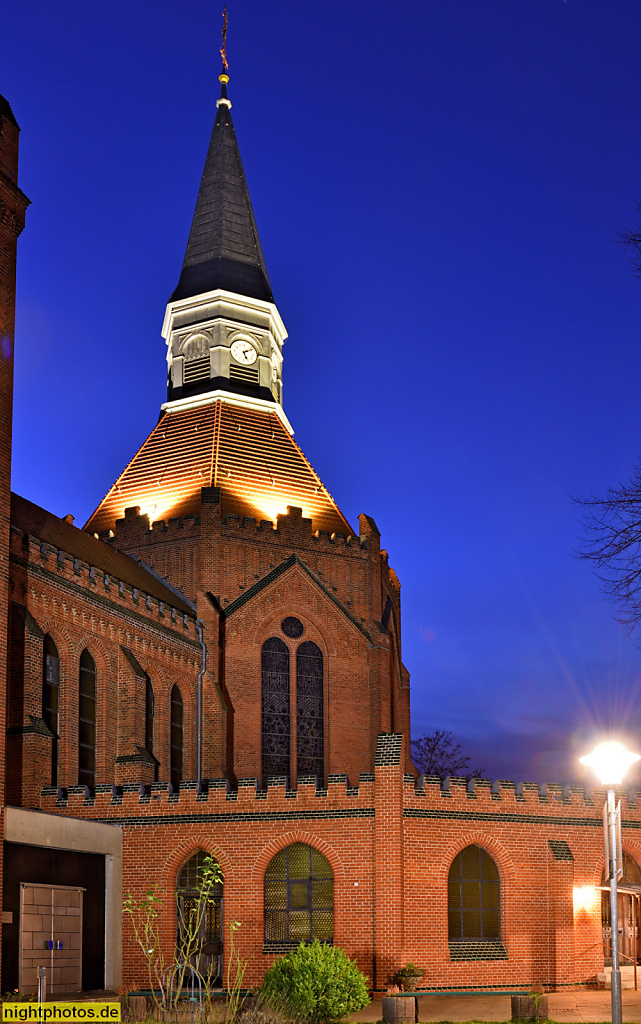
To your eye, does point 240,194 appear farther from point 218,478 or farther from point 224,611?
point 224,611

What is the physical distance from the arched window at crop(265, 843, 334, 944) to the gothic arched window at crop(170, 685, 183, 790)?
11.3 m

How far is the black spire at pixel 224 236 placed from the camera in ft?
180

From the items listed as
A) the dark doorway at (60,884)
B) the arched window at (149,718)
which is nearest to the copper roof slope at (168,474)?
the arched window at (149,718)

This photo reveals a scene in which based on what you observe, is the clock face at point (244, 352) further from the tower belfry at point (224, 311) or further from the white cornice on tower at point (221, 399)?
the white cornice on tower at point (221, 399)

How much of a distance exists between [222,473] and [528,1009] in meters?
27.6

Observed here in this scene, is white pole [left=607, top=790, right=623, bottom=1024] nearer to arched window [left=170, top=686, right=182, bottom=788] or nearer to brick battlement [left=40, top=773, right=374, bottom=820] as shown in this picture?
brick battlement [left=40, top=773, right=374, bottom=820]

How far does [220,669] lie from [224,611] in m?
2.01

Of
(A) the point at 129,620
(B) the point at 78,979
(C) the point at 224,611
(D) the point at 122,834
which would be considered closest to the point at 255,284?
(C) the point at 224,611

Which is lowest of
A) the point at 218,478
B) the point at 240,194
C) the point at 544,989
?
the point at 544,989

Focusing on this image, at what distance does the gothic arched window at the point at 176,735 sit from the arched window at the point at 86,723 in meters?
5.16

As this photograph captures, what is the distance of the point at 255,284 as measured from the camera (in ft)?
182

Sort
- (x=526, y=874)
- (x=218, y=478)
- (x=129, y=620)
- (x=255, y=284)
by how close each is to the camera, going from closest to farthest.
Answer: (x=526, y=874) < (x=129, y=620) < (x=218, y=478) < (x=255, y=284)

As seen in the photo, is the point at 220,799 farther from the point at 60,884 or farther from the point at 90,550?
the point at 90,550

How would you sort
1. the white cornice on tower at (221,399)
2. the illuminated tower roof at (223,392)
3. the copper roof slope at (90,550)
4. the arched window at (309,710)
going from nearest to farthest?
the copper roof slope at (90,550), the arched window at (309,710), the illuminated tower roof at (223,392), the white cornice on tower at (221,399)
